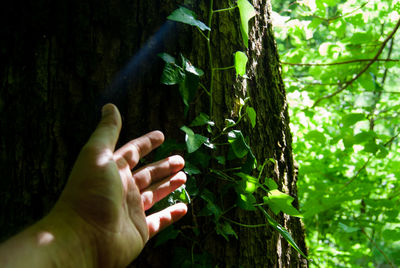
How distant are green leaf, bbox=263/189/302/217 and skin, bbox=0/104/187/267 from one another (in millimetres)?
379

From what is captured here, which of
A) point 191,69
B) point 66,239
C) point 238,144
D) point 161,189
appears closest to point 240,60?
point 191,69

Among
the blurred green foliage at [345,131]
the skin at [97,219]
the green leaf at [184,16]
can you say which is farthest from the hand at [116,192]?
the blurred green foliage at [345,131]

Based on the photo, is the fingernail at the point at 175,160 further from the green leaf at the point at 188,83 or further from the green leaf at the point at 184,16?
the green leaf at the point at 184,16

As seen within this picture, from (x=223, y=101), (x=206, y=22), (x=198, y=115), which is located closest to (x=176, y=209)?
(x=198, y=115)

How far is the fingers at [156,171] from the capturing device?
94cm

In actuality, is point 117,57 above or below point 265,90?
above

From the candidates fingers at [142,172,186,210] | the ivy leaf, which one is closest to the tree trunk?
the ivy leaf

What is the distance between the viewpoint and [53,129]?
35.7 inches

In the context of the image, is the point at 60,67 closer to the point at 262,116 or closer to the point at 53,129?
the point at 53,129

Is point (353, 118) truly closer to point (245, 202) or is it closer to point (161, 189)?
point (245, 202)

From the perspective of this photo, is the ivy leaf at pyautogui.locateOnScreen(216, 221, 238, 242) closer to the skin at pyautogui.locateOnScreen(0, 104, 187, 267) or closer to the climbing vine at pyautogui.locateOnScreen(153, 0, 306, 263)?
the climbing vine at pyautogui.locateOnScreen(153, 0, 306, 263)

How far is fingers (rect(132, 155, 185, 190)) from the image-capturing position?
0.94m

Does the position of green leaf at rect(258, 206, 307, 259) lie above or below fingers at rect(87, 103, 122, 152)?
below

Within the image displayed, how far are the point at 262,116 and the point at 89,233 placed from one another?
0.84m
